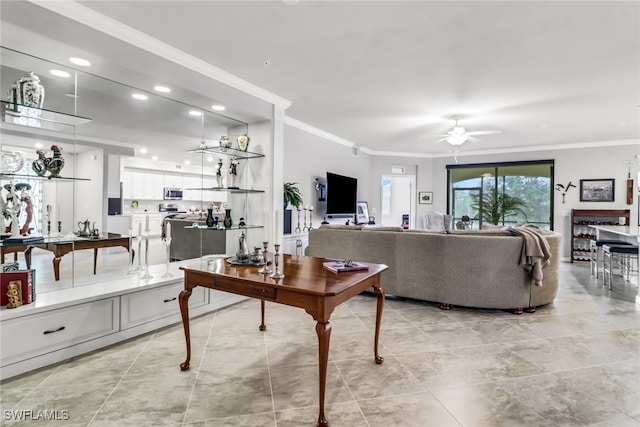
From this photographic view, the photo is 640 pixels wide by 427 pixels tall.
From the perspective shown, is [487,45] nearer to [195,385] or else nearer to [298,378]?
[298,378]

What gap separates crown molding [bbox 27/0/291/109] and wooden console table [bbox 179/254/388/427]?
1.96 meters

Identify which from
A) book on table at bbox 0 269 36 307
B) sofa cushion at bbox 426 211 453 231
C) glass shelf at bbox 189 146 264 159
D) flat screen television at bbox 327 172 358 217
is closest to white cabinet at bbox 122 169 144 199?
glass shelf at bbox 189 146 264 159

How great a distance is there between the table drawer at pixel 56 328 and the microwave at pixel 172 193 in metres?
1.26

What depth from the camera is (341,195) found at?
22.5 feet

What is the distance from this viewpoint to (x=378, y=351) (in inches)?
100

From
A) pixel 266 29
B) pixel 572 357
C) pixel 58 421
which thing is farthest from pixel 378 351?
pixel 266 29

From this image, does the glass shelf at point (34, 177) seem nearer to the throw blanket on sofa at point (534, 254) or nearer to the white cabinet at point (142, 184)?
the white cabinet at point (142, 184)

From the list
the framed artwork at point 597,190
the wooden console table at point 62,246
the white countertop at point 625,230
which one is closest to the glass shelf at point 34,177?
the wooden console table at point 62,246

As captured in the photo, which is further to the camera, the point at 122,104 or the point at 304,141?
the point at 304,141

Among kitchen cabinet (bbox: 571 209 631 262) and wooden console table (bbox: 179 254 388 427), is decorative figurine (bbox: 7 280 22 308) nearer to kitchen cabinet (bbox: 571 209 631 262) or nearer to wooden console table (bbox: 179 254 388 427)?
wooden console table (bbox: 179 254 388 427)

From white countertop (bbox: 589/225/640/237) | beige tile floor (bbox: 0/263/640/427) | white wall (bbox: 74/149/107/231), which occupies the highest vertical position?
white wall (bbox: 74/149/107/231)

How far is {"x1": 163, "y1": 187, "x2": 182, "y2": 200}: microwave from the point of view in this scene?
3.51m

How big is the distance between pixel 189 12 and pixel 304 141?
3505 millimetres

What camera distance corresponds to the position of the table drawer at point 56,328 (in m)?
2.11
